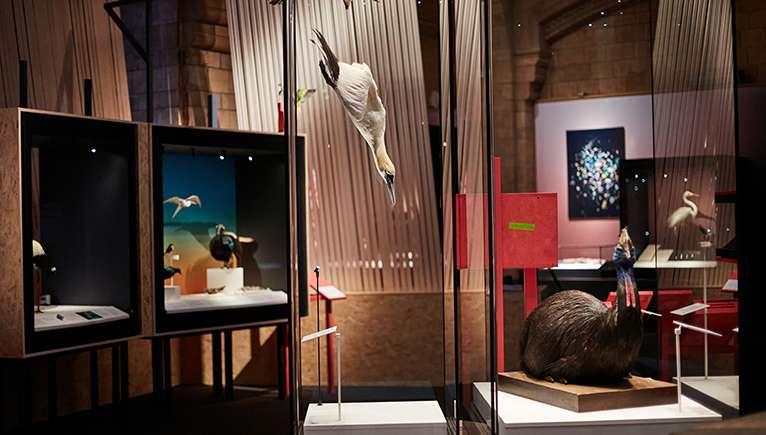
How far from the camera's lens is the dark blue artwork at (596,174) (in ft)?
15.7

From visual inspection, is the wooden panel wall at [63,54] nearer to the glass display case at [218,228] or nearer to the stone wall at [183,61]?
the stone wall at [183,61]

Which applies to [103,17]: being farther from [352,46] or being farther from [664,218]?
[664,218]

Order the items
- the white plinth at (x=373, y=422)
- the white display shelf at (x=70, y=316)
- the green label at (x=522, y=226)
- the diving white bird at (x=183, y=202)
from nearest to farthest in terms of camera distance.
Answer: the white plinth at (x=373, y=422), the green label at (x=522, y=226), the white display shelf at (x=70, y=316), the diving white bird at (x=183, y=202)

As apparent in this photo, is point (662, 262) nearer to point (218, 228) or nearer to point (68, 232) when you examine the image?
point (218, 228)

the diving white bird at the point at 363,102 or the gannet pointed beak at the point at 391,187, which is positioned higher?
the diving white bird at the point at 363,102

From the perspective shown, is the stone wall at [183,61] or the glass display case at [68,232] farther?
the stone wall at [183,61]

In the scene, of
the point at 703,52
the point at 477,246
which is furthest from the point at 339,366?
the point at 703,52

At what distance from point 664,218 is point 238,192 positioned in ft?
9.55

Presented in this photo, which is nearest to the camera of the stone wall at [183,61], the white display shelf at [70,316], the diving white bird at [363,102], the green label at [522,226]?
the diving white bird at [363,102]

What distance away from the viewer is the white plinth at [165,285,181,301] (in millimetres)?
5402

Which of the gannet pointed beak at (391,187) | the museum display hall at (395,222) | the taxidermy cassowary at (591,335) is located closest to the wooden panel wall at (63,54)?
the museum display hall at (395,222)

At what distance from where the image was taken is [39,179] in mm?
4898

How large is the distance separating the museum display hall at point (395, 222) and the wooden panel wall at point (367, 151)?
11 millimetres

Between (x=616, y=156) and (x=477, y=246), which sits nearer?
(x=477, y=246)
